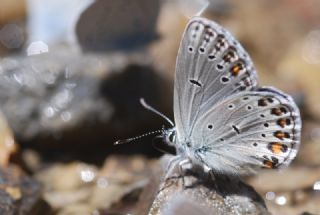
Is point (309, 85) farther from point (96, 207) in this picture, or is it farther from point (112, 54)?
point (96, 207)

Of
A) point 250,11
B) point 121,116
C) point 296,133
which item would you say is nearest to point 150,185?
point 296,133

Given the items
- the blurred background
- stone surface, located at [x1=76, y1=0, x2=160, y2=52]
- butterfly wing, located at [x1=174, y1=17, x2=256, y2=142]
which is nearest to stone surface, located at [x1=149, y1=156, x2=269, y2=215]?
butterfly wing, located at [x1=174, y1=17, x2=256, y2=142]

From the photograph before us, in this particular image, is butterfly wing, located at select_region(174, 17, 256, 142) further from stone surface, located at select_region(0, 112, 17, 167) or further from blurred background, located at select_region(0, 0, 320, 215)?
stone surface, located at select_region(0, 112, 17, 167)

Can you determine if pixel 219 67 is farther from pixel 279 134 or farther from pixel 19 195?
pixel 19 195

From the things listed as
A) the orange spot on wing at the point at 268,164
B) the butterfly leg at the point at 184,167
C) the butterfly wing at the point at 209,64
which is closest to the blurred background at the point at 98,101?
the butterfly leg at the point at 184,167

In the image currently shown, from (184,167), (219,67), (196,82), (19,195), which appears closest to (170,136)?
(184,167)

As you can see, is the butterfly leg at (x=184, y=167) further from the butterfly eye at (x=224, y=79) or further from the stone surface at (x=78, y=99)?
the stone surface at (x=78, y=99)
